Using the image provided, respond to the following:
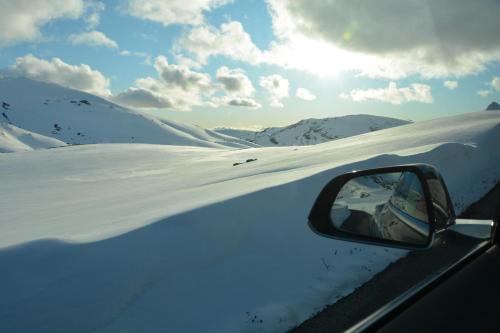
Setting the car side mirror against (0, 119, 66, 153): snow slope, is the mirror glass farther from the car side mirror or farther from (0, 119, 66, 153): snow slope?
(0, 119, 66, 153): snow slope

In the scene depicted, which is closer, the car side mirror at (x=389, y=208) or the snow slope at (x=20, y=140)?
the car side mirror at (x=389, y=208)

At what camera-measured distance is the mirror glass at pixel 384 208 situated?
2.42 metres

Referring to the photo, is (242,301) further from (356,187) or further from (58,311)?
(356,187)

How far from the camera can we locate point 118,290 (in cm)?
535

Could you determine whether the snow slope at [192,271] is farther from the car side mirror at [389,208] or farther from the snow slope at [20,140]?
the snow slope at [20,140]

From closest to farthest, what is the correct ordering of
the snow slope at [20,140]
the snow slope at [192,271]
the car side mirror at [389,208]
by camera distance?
1. the car side mirror at [389,208]
2. the snow slope at [192,271]
3. the snow slope at [20,140]

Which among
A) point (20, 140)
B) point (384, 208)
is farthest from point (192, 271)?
point (20, 140)

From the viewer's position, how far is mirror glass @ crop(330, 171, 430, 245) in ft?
7.95

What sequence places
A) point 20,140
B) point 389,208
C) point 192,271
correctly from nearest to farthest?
point 389,208, point 192,271, point 20,140

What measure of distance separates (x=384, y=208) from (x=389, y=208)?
0.11 feet

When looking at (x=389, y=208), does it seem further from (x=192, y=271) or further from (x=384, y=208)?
(x=192, y=271)

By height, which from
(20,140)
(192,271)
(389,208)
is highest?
(20,140)

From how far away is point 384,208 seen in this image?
274cm

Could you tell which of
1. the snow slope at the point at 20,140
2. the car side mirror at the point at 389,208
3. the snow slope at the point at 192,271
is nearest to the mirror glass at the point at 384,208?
the car side mirror at the point at 389,208
